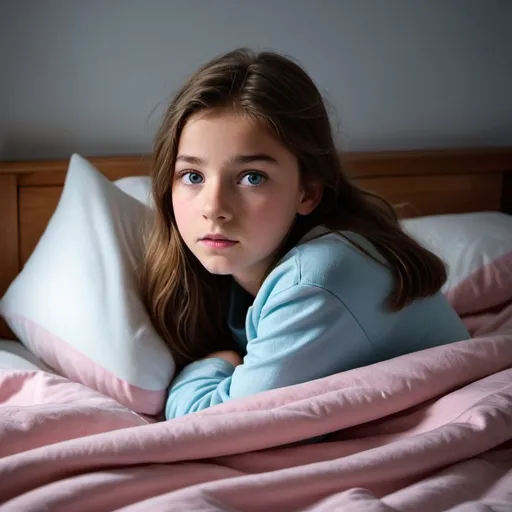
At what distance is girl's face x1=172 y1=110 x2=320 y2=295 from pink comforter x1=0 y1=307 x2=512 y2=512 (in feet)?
0.84

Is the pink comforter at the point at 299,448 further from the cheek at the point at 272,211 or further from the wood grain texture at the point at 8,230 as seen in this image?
the wood grain texture at the point at 8,230

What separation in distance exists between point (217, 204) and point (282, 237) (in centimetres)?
14

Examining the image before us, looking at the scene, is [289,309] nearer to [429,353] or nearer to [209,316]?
[429,353]

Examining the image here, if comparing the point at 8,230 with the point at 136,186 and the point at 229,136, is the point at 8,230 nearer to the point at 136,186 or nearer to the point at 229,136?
the point at 136,186

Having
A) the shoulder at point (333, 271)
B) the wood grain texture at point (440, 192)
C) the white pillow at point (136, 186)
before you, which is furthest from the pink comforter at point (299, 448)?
the wood grain texture at point (440, 192)

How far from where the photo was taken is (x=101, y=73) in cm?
191

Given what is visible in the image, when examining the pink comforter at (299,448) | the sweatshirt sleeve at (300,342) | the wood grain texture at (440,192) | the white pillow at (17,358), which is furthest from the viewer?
the wood grain texture at (440,192)

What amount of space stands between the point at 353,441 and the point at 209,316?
482 mm

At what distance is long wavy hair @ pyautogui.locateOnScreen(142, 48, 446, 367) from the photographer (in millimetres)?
1281

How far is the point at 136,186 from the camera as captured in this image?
Answer: 1.77m

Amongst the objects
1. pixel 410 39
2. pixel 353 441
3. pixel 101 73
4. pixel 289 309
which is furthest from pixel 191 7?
pixel 353 441

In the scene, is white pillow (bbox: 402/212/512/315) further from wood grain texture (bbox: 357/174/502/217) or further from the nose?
the nose

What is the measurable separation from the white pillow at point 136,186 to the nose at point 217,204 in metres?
0.48

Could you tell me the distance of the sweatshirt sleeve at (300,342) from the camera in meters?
1.20
